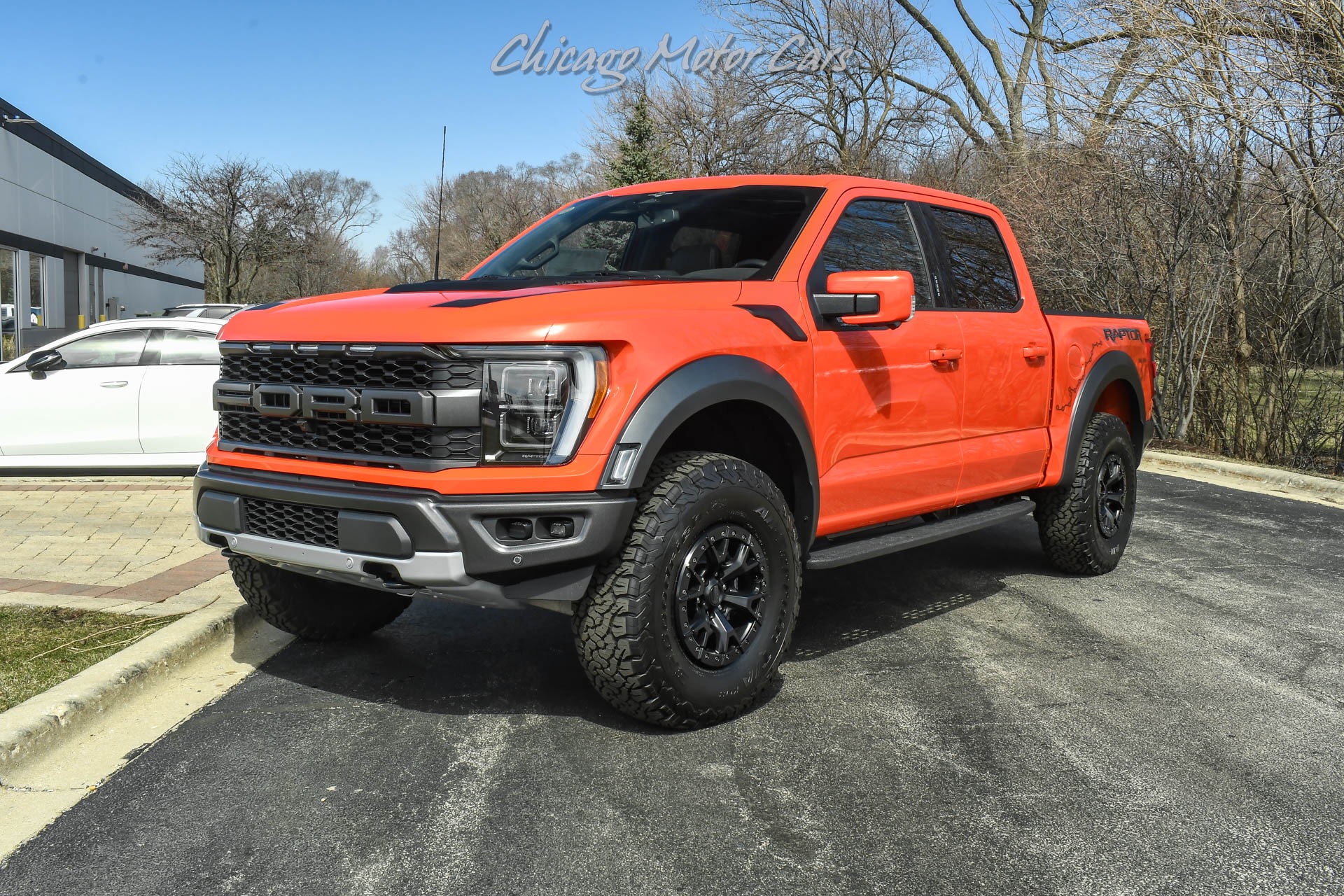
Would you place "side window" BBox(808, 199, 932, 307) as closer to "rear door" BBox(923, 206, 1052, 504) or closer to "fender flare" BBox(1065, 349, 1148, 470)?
"rear door" BBox(923, 206, 1052, 504)

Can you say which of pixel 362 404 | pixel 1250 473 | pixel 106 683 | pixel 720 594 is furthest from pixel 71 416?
pixel 1250 473

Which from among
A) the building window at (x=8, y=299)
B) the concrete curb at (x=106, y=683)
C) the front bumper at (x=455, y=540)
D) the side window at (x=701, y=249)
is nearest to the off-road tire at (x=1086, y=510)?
the side window at (x=701, y=249)

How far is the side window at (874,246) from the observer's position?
15.0ft

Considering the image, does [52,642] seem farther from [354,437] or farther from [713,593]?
[713,593]

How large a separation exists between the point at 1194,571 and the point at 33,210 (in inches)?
1347

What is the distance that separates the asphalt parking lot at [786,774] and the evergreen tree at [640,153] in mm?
32462

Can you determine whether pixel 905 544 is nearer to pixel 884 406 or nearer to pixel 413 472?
pixel 884 406

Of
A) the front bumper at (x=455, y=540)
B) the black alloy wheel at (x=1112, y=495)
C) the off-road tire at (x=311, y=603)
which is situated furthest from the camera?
the black alloy wheel at (x=1112, y=495)

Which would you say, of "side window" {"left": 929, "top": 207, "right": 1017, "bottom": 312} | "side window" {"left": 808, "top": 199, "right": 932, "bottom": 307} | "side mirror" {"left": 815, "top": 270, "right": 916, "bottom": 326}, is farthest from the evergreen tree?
"side mirror" {"left": 815, "top": 270, "right": 916, "bottom": 326}

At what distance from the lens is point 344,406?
11.9ft

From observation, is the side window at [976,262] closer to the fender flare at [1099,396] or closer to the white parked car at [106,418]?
the fender flare at [1099,396]

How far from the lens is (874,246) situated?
4.88 m

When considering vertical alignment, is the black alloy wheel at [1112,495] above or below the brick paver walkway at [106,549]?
above

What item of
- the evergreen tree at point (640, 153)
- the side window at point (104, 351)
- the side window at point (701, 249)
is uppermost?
the evergreen tree at point (640, 153)
